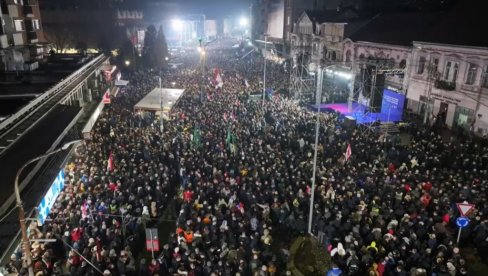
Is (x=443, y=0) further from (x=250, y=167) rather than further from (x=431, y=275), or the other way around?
(x=431, y=275)

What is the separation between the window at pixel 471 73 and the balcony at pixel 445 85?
104 centimetres

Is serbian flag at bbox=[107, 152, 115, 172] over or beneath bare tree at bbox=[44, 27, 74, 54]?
beneath

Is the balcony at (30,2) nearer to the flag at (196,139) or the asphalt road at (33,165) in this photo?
the asphalt road at (33,165)

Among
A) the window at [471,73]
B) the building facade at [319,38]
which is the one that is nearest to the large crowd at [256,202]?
the window at [471,73]

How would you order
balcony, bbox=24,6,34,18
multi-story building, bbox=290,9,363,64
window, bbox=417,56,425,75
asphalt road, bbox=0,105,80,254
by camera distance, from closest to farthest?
asphalt road, bbox=0,105,80,254, window, bbox=417,56,425,75, balcony, bbox=24,6,34,18, multi-story building, bbox=290,9,363,64

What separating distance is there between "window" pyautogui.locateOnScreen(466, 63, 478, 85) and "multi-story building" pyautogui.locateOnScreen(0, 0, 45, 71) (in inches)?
1290

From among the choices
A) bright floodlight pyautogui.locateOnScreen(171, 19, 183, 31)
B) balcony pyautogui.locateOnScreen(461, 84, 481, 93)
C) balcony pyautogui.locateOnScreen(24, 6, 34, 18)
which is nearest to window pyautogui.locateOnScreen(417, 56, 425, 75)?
balcony pyautogui.locateOnScreen(461, 84, 481, 93)

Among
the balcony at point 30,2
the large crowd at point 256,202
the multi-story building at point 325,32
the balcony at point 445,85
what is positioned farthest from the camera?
the multi-story building at point 325,32

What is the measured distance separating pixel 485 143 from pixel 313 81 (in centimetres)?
1822

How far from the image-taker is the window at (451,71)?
86.4ft

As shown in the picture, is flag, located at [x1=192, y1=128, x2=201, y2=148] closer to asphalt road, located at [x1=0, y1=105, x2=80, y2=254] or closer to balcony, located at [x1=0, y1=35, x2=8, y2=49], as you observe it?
asphalt road, located at [x1=0, y1=105, x2=80, y2=254]

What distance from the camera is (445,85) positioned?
26.8 meters

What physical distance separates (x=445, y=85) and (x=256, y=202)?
19997 millimetres

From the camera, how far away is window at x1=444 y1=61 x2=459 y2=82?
86.4ft
